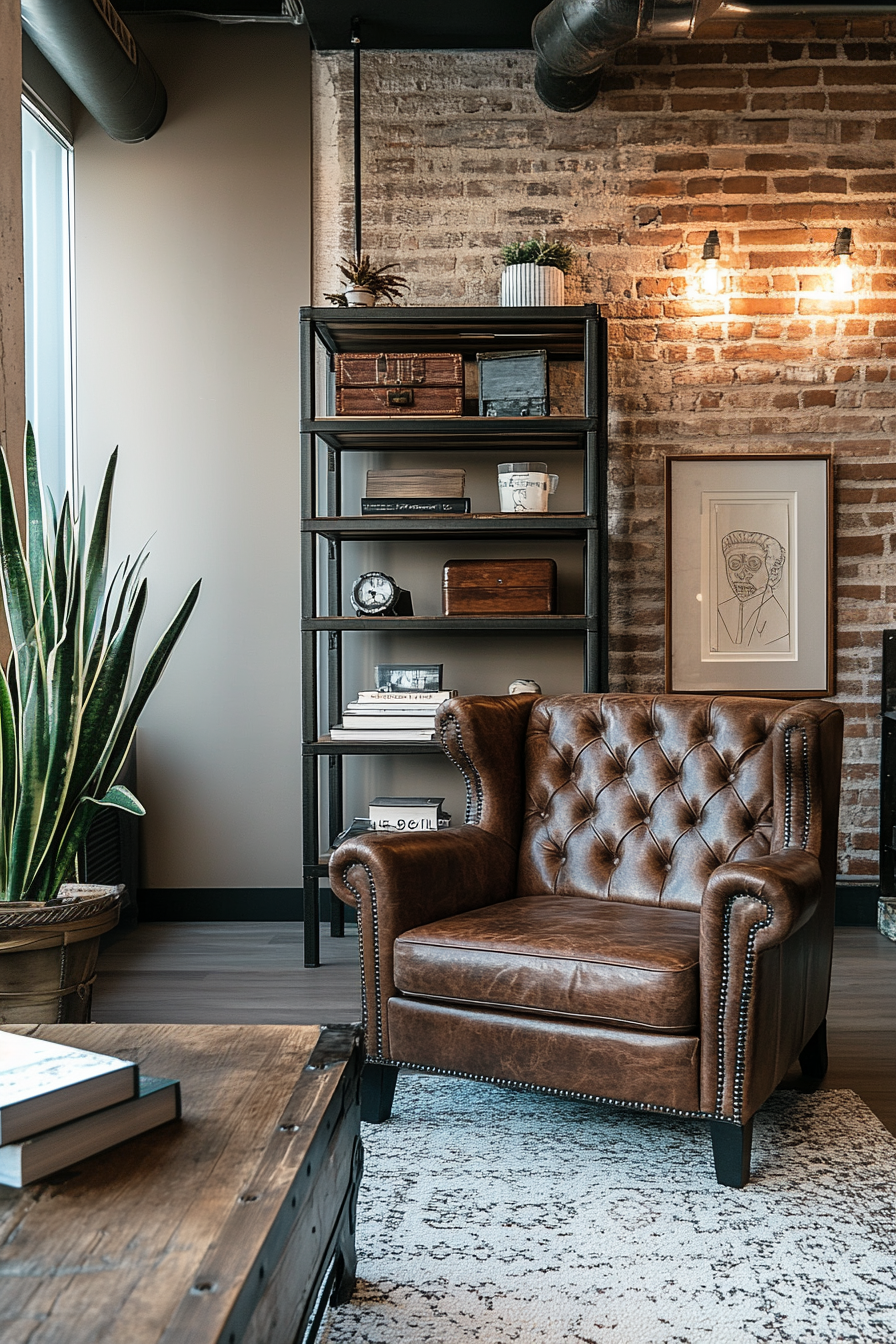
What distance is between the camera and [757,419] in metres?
3.95

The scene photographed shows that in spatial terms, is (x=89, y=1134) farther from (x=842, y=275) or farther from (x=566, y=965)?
(x=842, y=275)

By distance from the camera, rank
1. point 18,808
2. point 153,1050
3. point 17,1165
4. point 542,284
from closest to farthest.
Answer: point 17,1165, point 153,1050, point 18,808, point 542,284

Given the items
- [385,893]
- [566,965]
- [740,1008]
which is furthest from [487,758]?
[740,1008]

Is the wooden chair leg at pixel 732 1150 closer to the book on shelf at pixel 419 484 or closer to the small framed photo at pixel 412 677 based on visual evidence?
the small framed photo at pixel 412 677

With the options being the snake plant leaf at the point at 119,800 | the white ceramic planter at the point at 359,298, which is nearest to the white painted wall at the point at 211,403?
the white ceramic planter at the point at 359,298

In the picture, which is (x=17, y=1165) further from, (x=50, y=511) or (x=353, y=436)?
(x=353, y=436)

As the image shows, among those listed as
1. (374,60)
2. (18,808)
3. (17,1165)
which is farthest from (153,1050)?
(374,60)

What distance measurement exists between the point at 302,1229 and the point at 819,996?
154cm

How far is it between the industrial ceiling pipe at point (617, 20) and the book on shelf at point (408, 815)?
2425 mm

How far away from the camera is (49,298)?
3.92m

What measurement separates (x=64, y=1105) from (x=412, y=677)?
2552 mm

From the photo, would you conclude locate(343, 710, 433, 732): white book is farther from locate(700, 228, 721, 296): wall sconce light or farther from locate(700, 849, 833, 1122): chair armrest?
locate(700, 228, 721, 296): wall sconce light

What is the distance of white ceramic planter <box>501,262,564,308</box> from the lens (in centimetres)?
356

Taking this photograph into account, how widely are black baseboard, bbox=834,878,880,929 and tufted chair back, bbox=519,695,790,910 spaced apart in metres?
1.75
